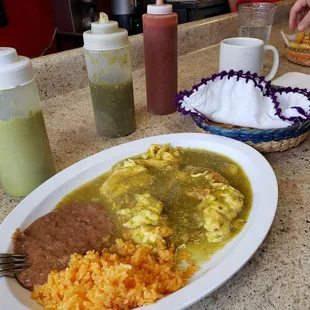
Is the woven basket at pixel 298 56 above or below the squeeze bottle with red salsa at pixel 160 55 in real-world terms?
below

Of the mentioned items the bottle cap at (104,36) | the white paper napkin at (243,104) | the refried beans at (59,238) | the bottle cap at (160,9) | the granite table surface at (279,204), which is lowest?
the granite table surface at (279,204)

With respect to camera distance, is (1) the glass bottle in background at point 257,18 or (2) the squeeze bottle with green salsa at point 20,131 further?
(1) the glass bottle in background at point 257,18

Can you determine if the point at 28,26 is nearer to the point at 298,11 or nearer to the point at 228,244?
the point at 298,11

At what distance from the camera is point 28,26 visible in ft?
7.65

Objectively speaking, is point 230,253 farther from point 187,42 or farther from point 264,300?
point 187,42

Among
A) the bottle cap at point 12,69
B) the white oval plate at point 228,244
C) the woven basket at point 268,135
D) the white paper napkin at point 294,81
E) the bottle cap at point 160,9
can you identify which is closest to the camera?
the white oval plate at point 228,244

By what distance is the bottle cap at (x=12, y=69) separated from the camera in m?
0.65

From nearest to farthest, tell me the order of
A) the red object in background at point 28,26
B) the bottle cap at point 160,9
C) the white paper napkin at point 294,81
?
the bottle cap at point 160,9
the white paper napkin at point 294,81
the red object in background at point 28,26

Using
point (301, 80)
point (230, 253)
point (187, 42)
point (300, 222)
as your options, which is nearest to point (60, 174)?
point (230, 253)

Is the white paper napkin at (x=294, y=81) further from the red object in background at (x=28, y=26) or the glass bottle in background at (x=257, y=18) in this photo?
the red object in background at (x=28, y=26)

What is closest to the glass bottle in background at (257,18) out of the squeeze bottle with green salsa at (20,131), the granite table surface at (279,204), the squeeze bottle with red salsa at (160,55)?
the granite table surface at (279,204)

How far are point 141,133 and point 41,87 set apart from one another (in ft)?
1.60

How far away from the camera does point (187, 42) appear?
1.76 metres

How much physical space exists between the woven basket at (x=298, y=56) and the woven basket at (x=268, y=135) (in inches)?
29.7
